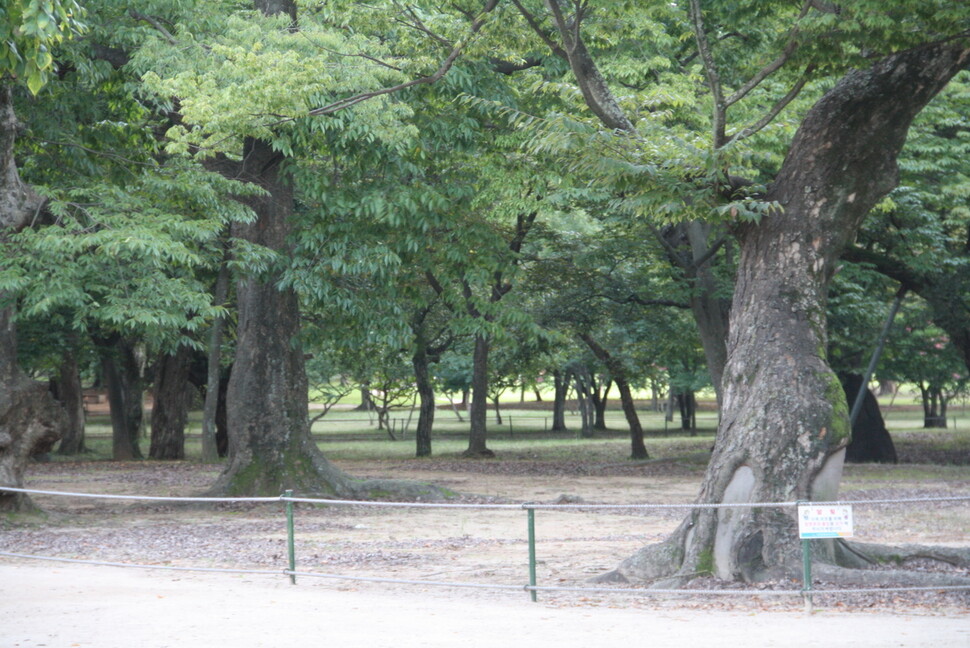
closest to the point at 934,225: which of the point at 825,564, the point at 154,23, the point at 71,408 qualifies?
the point at 825,564

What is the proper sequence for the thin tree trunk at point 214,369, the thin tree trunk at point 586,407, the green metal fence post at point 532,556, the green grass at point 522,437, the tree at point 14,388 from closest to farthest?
the green metal fence post at point 532,556 → the tree at point 14,388 → the thin tree trunk at point 214,369 → the green grass at point 522,437 → the thin tree trunk at point 586,407

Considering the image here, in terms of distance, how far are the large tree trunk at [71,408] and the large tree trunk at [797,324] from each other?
29.4 metres

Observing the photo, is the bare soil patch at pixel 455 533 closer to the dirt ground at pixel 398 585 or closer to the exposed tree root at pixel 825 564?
the dirt ground at pixel 398 585

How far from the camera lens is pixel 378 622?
813 cm

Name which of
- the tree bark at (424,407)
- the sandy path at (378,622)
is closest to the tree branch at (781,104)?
the sandy path at (378,622)

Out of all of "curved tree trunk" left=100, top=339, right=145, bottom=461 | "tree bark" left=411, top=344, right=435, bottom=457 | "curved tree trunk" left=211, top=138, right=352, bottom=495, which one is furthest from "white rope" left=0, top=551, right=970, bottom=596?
"tree bark" left=411, top=344, right=435, bottom=457

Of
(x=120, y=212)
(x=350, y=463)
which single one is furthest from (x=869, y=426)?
(x=120, y=212)

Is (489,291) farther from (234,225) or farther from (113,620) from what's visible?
(113,620)

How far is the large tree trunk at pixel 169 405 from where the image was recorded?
110ft

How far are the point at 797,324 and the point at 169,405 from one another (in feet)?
89.6

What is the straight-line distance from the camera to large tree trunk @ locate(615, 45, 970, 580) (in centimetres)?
971

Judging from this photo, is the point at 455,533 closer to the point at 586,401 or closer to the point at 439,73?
the point at 439,73

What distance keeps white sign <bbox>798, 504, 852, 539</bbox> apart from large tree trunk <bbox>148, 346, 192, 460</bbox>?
27687 millimetres

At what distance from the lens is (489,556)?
12.5m
